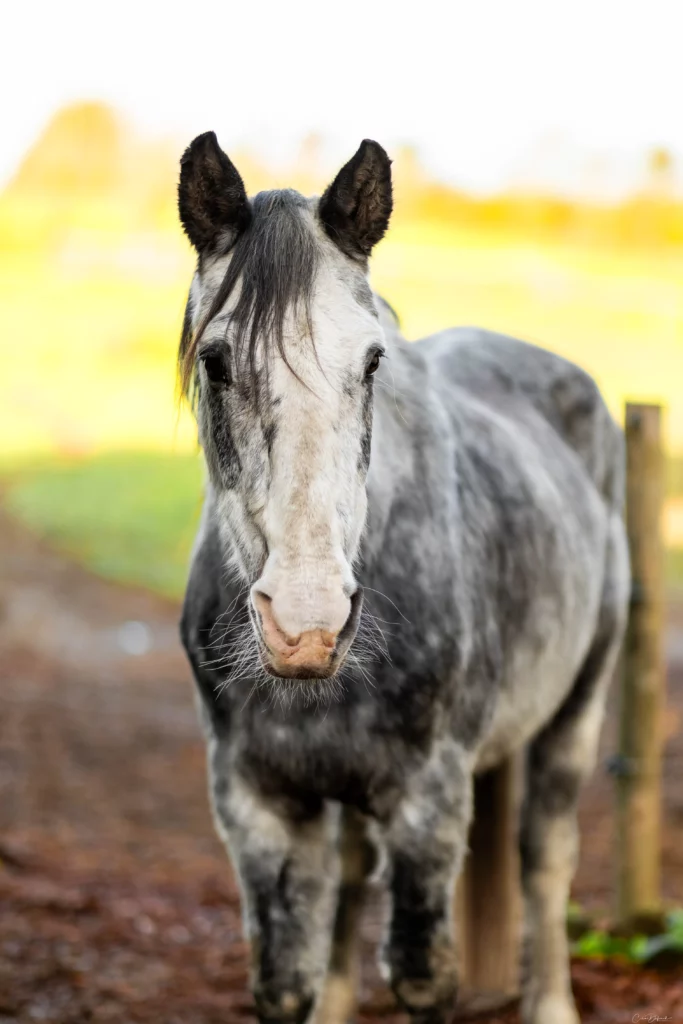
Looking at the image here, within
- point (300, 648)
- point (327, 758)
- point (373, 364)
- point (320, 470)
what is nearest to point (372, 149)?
point (373, 364)

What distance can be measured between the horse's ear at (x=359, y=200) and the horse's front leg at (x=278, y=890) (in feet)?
4.35

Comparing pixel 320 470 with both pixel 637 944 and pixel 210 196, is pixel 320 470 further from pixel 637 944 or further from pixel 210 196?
pixel 637 944

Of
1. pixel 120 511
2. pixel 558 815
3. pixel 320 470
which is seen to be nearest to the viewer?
pixel 320 470

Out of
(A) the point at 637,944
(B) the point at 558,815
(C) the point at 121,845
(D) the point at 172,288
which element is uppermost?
(D) the point at 172,288

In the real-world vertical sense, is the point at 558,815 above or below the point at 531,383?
below

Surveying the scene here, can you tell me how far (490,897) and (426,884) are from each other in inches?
59.5

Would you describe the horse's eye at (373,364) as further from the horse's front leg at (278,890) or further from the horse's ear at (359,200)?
the horse's front leg at (278,890)

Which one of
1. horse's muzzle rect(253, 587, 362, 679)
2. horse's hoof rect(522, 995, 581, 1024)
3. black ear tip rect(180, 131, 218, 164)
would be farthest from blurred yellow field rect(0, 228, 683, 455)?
horse's muzzle rect(253, 587, 362, 679)

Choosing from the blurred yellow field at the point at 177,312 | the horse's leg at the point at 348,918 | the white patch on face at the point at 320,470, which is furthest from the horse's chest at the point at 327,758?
the blurred yellow field at the point at 177,312

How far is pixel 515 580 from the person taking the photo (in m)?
3.21

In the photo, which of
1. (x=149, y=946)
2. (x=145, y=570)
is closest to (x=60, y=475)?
(x=145, y=570)

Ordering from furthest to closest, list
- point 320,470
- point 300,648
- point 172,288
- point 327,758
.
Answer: point 172,288, point 327,758, point 320,470, point 300,648

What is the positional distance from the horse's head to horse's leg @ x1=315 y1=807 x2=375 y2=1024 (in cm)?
165

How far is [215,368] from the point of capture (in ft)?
7.48
